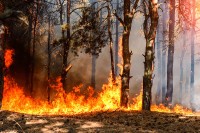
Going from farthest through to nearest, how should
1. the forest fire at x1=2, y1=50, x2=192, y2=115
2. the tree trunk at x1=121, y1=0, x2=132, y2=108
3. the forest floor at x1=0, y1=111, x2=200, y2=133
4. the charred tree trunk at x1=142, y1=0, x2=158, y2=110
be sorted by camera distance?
the forest fire at x1=2, y1=50, x2=192, y2=115
the tree trunk at x1=121, y1=0, x2=132, y2=108
the charred tree trunk at x1=142, y1=0, x2=158, y2=110
the forest floor at x1=0, y1=111, x2=200, y2=133

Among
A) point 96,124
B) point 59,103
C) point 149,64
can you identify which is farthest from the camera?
point 59,103

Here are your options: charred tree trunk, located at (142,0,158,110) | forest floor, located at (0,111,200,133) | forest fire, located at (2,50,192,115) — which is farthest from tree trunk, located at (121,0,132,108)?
forest floor, located at (0,111,200,133)

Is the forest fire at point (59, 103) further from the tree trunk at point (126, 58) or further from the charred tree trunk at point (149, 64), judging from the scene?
the charred tree trunk at point (149, 64)

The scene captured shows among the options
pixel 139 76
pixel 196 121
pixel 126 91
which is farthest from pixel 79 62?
pixel 196 121

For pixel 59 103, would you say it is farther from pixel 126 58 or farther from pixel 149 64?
pixel 149 64

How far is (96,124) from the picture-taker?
960cm

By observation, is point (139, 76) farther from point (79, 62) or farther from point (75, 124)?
point (75, 124)

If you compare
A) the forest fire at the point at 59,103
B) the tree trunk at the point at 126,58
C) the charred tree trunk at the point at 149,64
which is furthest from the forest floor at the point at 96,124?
the forest fire at the point at 59,103

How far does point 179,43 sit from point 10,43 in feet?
126

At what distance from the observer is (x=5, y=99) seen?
87.4ft

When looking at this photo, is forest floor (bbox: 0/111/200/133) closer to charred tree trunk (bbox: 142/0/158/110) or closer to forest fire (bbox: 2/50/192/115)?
charred tree trunk (bbox: 142/0/158/110)

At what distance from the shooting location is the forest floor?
9094 mm

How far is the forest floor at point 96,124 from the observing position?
29.8 feet

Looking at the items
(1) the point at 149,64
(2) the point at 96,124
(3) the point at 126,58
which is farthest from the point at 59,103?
(2) the point at 96,124
